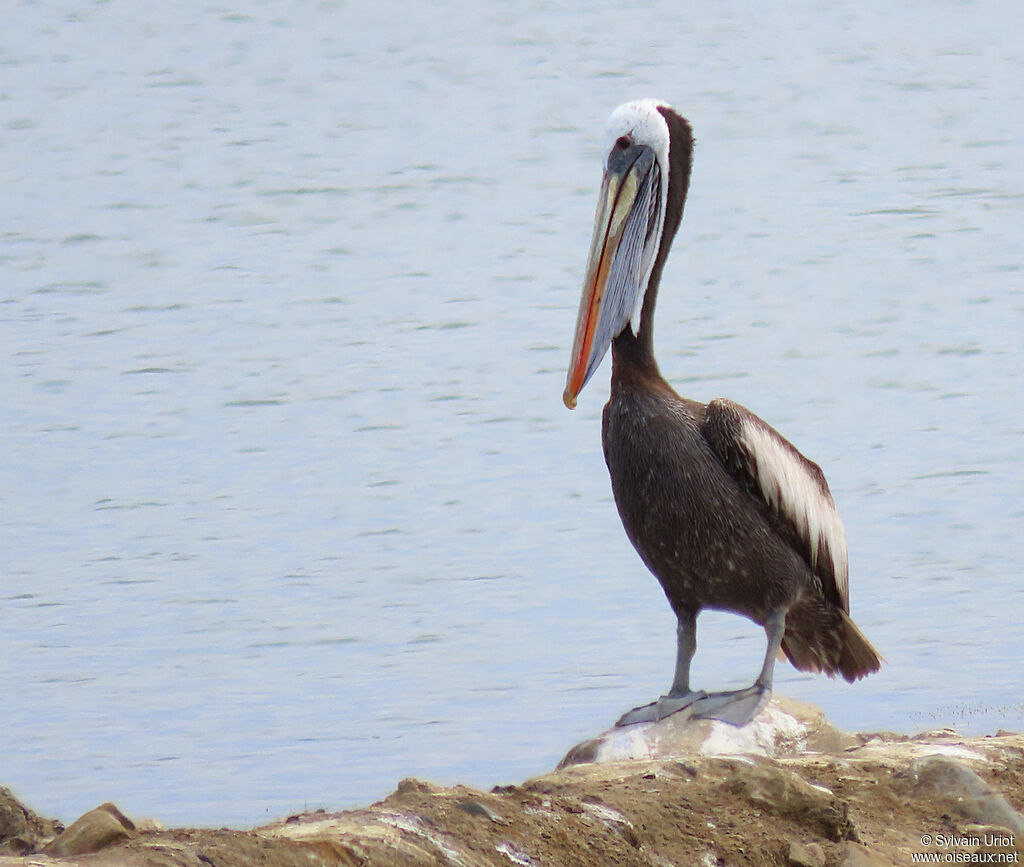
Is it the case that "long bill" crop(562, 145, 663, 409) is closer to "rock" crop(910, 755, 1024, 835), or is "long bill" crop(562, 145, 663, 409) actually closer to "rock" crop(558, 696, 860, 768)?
"rock" crop(558, 696, 860, 768)

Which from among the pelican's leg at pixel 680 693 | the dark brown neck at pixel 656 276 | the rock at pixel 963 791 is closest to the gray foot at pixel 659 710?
the pelican's leg at pixel 680 693

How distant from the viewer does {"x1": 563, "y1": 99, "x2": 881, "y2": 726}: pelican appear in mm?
5289

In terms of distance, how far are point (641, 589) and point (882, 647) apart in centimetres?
104

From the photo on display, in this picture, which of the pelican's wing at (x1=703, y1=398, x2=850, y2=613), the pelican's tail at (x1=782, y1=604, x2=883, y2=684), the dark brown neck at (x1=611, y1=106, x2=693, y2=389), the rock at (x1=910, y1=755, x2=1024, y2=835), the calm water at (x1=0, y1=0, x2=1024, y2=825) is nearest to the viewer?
the rock at (x1=910, y1=755, x2=1024, y2=835)

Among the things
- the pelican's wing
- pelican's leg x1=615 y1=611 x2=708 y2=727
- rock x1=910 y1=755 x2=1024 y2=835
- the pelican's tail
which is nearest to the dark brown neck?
the pelican's wing

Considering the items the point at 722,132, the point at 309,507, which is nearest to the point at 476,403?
the point at 309,507

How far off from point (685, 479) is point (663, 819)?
1.18m

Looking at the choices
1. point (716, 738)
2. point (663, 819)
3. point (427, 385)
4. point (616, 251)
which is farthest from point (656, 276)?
point (427, 385)

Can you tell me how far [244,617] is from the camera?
761cm

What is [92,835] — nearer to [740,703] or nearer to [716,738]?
[716,738]

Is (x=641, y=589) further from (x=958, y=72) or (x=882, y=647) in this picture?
(x=958, y=72)

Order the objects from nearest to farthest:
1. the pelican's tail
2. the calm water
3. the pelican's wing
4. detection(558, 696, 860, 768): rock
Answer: detection(558, 696, 860, 768): rock → the pelican's wing → the pelican's tail → the calm water

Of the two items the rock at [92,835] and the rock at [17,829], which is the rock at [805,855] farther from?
the rock at [17,829]

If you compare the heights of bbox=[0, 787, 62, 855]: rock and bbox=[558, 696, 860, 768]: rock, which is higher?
bbox=[0, 787, 62, 855]: rock
